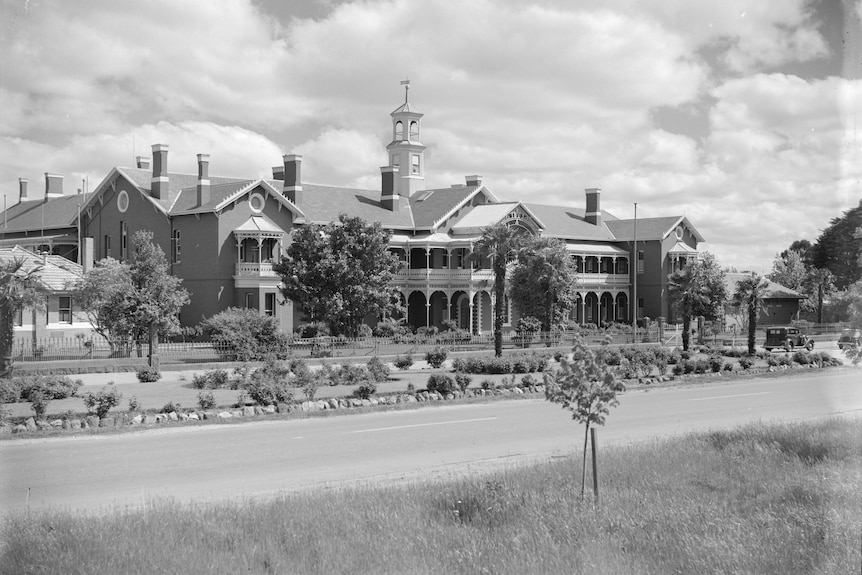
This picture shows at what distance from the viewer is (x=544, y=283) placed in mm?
58438

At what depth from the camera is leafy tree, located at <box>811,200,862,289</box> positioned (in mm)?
12094

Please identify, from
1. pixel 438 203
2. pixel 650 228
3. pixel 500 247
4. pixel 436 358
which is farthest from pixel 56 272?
pixel 650 228

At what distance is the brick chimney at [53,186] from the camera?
2881 inches

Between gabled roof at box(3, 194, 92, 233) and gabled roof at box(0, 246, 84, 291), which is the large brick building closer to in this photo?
gabled roof at box(3, 194, 92, 233)

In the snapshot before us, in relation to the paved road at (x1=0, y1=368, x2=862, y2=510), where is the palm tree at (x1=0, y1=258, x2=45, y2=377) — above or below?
above

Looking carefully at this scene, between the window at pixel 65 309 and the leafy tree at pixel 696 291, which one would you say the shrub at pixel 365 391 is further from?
the leafy tree at pixel 696 291

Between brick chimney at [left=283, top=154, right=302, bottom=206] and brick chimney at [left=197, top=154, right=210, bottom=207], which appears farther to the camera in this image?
brick chimney at [left=283, top=154, right=302, bottom=206]

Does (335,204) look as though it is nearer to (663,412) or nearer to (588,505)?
(663,412)

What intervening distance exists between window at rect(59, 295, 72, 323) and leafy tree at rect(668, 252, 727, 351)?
34.3 metres

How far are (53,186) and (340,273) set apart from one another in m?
37.9

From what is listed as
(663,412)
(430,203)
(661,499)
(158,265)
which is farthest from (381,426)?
(430,203)

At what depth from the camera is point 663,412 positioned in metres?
22.7

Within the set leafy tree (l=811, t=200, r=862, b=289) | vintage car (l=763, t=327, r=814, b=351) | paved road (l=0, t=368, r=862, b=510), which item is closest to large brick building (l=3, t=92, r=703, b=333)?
vintage car (l=763, t=327, r=814, b=351)

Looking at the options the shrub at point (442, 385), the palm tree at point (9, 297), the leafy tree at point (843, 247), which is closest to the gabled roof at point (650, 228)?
the shrub at point (442, 385)
